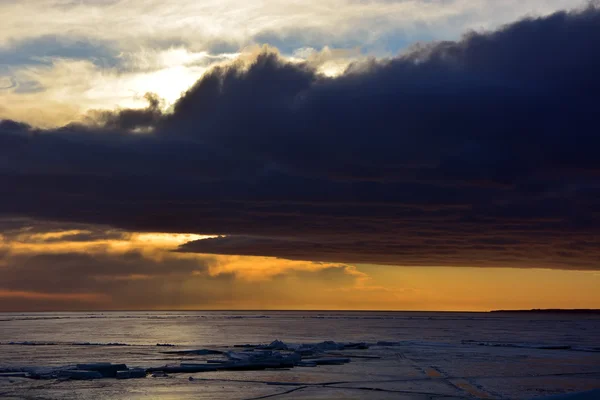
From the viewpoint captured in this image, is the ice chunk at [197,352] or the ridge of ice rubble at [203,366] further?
the ice chunk at [197,352]

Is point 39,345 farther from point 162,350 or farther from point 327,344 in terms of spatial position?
point 327,344

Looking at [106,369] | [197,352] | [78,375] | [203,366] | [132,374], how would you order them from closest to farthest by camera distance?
[78,375] → [132,374] → [106,369] → [203,366] → [197,352]

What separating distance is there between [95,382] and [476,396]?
38.0 ft

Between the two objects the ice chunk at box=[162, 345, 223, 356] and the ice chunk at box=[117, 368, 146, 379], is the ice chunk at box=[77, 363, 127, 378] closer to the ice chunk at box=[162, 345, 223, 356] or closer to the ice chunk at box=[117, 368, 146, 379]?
the ice chunk at box=[117, 368, 146, 379]

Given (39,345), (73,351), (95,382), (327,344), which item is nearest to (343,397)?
(95,382)

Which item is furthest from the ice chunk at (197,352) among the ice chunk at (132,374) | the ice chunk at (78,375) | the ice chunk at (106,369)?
the ice chunk at (78,375)

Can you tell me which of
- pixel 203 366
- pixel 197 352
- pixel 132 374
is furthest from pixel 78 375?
pixel 197 352

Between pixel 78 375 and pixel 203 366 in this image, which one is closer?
pixel 78 375

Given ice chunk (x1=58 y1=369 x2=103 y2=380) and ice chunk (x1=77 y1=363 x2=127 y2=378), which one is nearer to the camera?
ice chunk (x1=58 y1=369 x2=103 y2=380)

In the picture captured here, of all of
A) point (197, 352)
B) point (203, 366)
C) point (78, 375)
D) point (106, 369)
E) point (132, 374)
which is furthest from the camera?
point (197, 352)

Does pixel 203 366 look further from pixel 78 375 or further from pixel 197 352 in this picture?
pixel 197 352

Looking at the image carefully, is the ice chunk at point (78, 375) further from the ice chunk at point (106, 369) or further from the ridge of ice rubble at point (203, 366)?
the ice chunk at point (106, 369)

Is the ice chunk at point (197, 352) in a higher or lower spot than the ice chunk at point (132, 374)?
higher

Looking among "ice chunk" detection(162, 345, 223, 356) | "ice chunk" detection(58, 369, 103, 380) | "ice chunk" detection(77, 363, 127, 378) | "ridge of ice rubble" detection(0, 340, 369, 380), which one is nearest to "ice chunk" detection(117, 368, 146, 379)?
"ridge of ice rubble" detection(0, 340, 369, 380)
